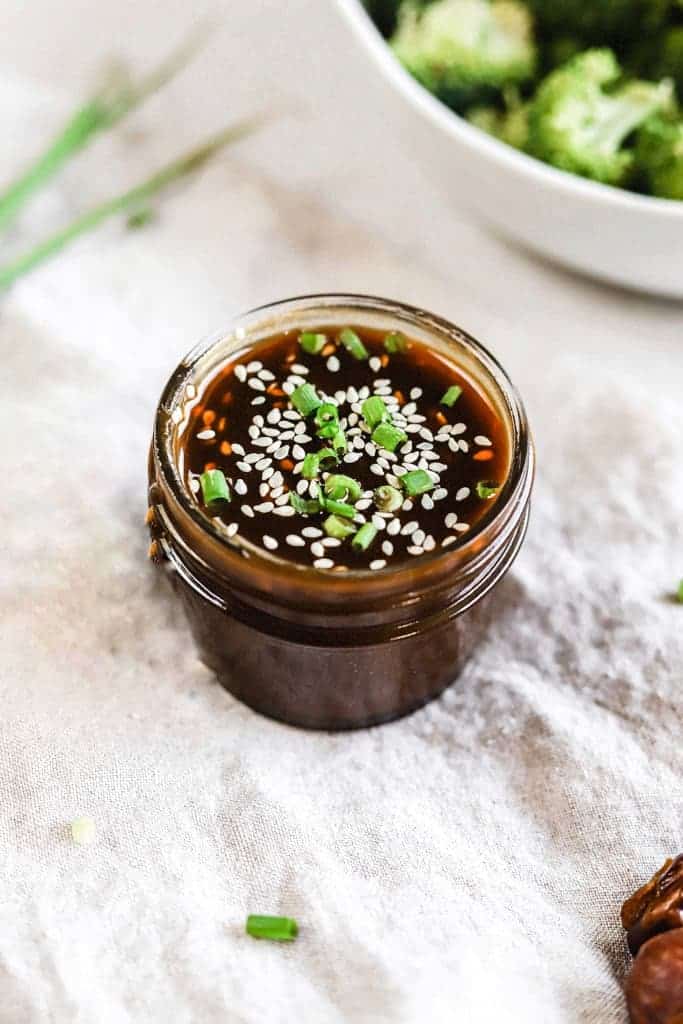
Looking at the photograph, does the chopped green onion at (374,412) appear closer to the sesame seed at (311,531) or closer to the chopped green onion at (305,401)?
the chopped green onion at (305,401)

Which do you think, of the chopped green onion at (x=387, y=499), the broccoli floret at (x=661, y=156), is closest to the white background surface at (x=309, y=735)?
the broccoli floret at (x=661, y=156)

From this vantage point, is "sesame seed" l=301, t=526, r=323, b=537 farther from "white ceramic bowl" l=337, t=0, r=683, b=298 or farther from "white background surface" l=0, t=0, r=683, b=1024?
"white ceramic bowl" l=337, t=0, r=683, b=298

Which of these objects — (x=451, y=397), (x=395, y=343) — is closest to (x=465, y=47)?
(x=395, y=343)

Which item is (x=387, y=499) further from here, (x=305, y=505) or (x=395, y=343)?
(x=395, y=343)

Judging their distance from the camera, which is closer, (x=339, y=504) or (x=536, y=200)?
(x=339, y=504)

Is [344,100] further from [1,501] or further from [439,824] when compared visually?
[439,824]
